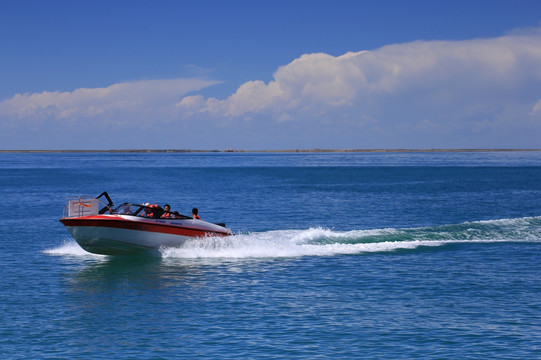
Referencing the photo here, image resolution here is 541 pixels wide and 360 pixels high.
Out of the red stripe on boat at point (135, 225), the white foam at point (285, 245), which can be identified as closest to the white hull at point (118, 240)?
the red stripe on boat at point (135, 225)

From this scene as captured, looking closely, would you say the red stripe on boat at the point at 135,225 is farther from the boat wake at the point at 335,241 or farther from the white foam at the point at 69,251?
the white foam at the point at 69,251

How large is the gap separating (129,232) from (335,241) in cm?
1160

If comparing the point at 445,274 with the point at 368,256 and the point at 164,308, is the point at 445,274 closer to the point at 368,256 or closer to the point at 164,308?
the point at 368,256

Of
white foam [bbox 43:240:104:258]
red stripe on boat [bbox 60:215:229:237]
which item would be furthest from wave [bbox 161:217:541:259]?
white foam [bbox 43:240:104:258]

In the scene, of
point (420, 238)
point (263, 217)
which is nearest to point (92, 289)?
point (420, 238)

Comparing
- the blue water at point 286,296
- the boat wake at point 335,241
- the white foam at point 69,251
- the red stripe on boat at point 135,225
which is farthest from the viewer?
the white foam at point 69,251

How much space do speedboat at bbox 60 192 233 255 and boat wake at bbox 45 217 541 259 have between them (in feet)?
2.16

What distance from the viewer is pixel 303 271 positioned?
2633 cm

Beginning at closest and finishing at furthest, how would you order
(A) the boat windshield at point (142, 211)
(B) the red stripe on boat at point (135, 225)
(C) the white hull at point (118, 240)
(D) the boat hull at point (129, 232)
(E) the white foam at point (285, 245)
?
1. (B) the red stripe on boat at point (135, 225)
2. (D) the boat hull at point (129, 232)
3. (C) the white hull at point (118, 240)
4. (A) the boat windshield at point (142, 211)
5. (E) the white foam at point (285, 245)

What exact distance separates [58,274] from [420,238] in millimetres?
20146

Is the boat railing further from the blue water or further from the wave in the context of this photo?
the wave

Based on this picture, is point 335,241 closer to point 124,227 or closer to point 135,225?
point 135,225

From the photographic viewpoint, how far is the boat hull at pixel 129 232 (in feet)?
89.9

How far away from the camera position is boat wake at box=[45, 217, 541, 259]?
29578mm
